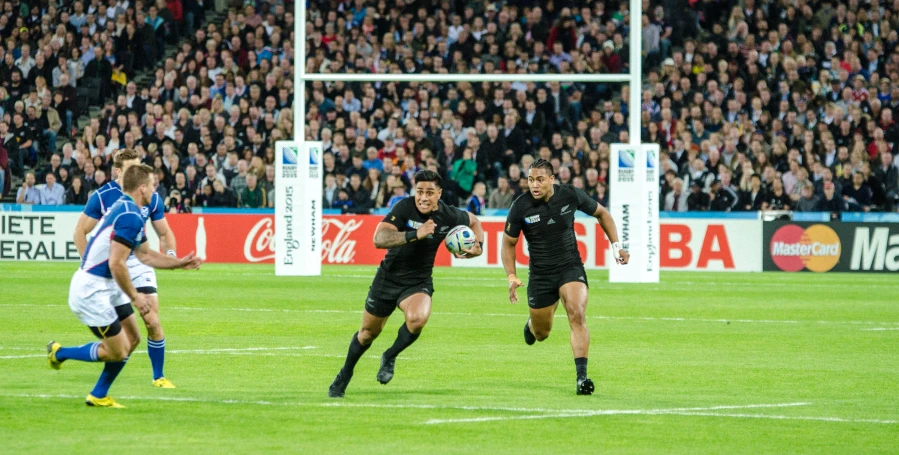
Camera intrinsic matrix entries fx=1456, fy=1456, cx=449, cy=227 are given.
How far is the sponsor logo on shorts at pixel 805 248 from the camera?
27953 millimetres

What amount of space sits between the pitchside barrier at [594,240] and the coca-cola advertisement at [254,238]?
2 cm

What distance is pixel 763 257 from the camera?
28.4 m

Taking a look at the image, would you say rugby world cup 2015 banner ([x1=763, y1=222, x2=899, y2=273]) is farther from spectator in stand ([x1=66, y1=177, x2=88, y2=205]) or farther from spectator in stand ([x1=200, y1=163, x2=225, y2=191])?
spectator in stand ([x1=66, y1=177, x2=88, y2=205])

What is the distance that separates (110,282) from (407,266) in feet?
8.01

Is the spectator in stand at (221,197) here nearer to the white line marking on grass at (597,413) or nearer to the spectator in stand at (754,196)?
the spectator in stand at (754,196)

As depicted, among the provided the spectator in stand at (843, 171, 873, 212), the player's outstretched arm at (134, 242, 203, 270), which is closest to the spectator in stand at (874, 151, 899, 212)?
the spectator in stand at (843, 171, 873, 212)

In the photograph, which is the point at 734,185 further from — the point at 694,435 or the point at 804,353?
the point at 694,435

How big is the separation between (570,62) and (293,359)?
19768 mm

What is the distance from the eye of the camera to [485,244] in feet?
93.7

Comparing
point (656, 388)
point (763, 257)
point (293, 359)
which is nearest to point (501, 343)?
point (293, 359)

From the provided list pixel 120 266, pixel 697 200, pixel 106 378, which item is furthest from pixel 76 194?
pixel 120 266

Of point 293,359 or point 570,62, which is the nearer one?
point 293,359

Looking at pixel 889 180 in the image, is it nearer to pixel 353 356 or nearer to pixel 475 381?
pixel 475 381

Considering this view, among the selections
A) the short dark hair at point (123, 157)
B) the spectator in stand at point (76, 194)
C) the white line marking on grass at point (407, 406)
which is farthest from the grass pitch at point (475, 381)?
the spectator in stand at point (76, 194)
